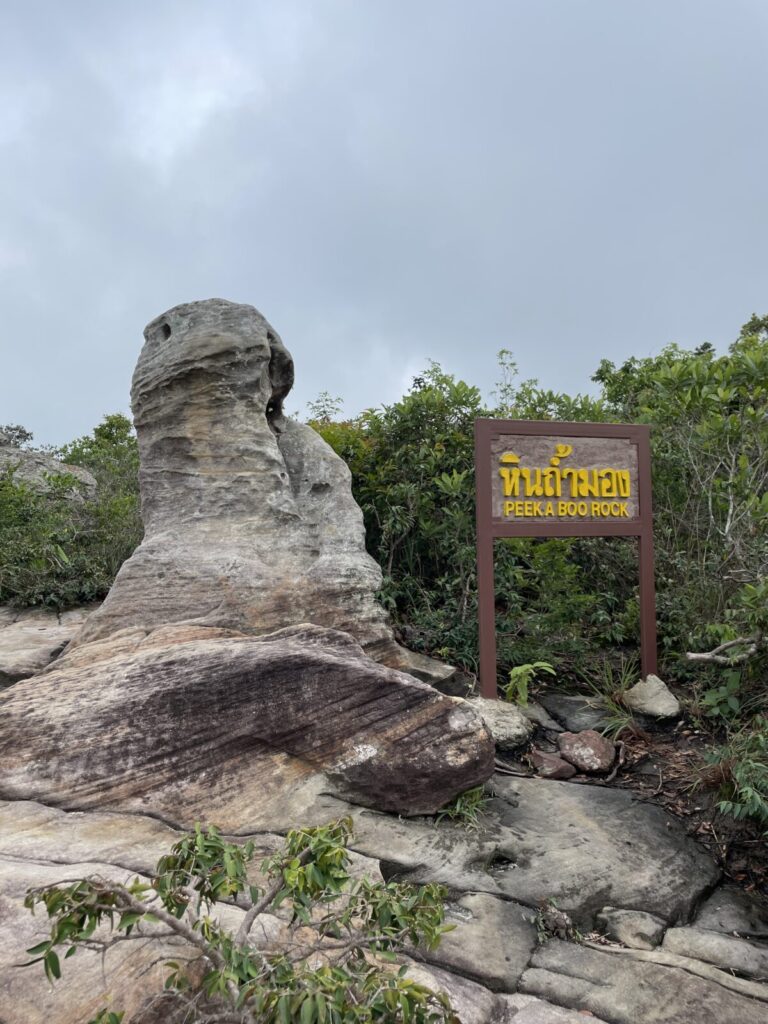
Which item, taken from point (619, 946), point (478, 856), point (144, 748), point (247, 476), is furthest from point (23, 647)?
point (619, 946)

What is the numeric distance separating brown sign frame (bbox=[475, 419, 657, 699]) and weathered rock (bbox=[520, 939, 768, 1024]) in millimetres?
2726

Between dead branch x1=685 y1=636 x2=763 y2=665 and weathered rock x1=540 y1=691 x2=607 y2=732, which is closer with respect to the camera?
dead branch x1=685 y1=636 x2=763 y2=665

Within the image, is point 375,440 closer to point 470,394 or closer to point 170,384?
point 470,394

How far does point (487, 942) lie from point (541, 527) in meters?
3.49

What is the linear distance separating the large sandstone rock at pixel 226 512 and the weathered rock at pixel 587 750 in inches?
61.3

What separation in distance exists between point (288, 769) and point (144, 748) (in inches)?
32.0

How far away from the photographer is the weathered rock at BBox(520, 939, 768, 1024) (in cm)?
305

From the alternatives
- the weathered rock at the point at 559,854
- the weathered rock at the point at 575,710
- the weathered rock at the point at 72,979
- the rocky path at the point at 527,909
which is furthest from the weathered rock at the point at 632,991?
the weathered rock at the point at 575,710

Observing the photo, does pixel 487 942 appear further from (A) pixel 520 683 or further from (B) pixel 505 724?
(A) pixel 520 683

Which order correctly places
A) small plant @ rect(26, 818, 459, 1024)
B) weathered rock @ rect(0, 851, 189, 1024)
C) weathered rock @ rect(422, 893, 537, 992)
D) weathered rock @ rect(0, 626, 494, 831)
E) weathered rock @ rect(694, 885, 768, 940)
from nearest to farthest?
small plant @ rect(26, 818, 459, 1024) → weathered rock @ rect(0, 851, 189, 1024) → weathered rock @ rect(422, 893, 537, 992) → weathered rock @ rect(694, 885, 768, 940) → weathered rock @ rect(0, 626, 494, 831)

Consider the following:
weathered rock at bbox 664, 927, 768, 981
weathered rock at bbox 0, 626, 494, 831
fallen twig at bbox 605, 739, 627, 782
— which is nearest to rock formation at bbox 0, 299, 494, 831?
weathered rock at bbox 0, 626, 494, 831

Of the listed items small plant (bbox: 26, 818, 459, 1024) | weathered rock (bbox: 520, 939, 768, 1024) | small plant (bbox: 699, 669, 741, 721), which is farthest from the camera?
small plant (bbox: 699, 669, 741, 721)

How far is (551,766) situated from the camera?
5285 millimetres

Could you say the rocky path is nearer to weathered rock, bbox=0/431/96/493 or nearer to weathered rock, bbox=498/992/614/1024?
weathered rock, bbox=498/992/614/1024
